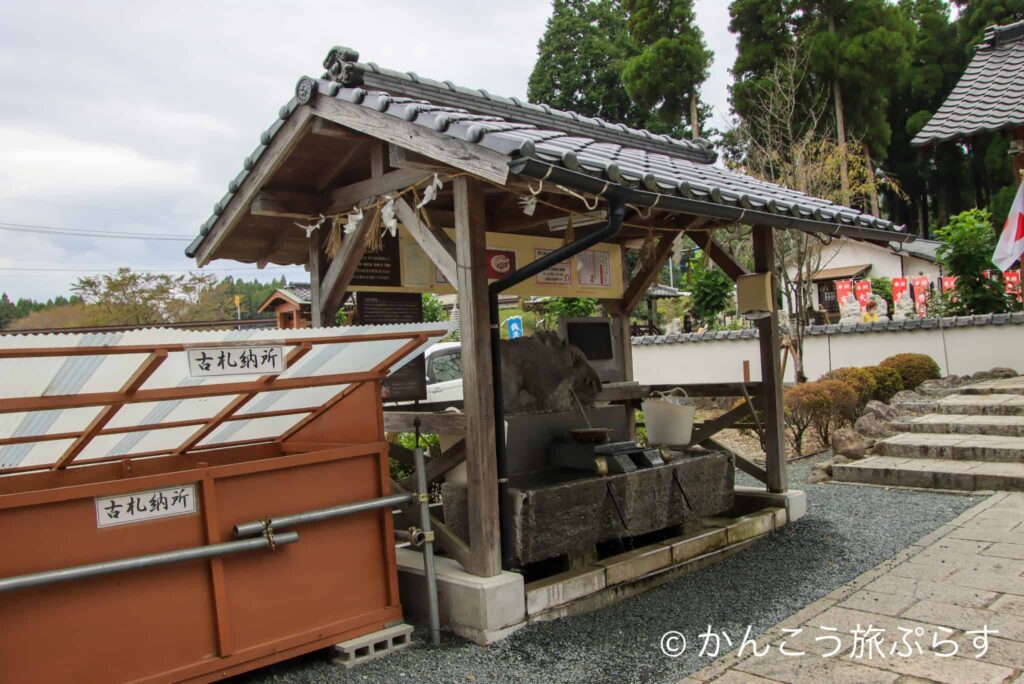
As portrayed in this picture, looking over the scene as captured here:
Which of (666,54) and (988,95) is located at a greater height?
(666,54)

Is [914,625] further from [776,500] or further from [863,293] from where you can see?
[863,293]

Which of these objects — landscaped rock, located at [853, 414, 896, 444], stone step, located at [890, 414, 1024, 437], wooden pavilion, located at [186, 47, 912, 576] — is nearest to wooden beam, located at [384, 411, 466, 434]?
wooden pavilion, located at [186, 47, 912, 576]

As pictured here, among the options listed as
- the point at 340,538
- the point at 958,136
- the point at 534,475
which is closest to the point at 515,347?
the point at 534,475

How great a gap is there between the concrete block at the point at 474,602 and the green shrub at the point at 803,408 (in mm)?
7280

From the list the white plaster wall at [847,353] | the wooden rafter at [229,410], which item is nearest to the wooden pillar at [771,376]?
the wooden rafter at [229,410]

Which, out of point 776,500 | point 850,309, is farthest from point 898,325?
point 776,500

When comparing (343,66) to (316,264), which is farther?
(316,264)

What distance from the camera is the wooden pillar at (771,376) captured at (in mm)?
6766

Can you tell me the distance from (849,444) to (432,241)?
683 centimetres

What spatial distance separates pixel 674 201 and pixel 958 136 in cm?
695

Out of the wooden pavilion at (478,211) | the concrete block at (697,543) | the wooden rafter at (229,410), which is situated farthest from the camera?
the concrete block at (697,543)

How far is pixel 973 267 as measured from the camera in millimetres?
14570

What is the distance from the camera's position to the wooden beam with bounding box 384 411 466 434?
470 cm

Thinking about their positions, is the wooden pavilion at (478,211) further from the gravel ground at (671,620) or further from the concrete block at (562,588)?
the gravel ground at (671,620)
